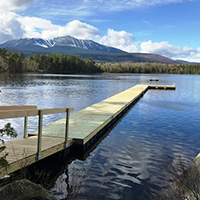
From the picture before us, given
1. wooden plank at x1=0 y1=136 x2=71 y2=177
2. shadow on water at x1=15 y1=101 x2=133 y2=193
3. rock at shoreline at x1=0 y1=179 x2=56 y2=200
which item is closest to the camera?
rock at shoreline at x1=0 y1=179 x2=56 y2=200

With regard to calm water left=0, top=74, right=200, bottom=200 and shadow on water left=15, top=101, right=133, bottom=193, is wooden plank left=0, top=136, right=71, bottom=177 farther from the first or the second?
calm water left=0, top=74, right=200, bottom=200

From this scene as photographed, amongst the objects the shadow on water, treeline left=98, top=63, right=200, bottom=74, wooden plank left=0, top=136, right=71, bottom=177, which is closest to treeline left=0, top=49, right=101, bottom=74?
treeline left=98, top=63, right=200, bottom=74

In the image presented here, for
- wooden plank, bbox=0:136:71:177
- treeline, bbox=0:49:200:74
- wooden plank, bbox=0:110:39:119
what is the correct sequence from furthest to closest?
treeline, bbox=0:49:200:74
wooden plank, bbox=0:136:71:177
wooden plank, bbox=0:110:39:119

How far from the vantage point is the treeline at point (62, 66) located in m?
76.4

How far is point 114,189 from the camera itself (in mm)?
5234

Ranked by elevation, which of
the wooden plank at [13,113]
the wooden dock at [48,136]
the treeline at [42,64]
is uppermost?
the treeline at [42,64]

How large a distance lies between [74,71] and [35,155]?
90726mm

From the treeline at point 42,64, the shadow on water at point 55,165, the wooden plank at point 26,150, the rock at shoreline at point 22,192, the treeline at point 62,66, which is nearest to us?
the rock at shoreline at point 22,192

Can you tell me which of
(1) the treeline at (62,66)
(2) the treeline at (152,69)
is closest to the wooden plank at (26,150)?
(1) the treeline at (62,66)

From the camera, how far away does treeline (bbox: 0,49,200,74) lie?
3007 inches

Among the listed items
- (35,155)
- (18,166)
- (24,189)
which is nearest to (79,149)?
(35,155)

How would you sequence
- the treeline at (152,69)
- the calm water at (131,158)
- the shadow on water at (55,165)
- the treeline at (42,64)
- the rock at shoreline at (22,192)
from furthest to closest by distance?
the treeline at (152,69) → the treeline at (42,64) → the shadow on water at (55,165) → the calm water at (131,158) → the rock at shoreline at (22,192)

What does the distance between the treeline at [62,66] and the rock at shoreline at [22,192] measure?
74.0 meters

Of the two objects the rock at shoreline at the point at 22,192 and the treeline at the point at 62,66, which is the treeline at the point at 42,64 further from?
the rock at shoreline at the point at 22,192
